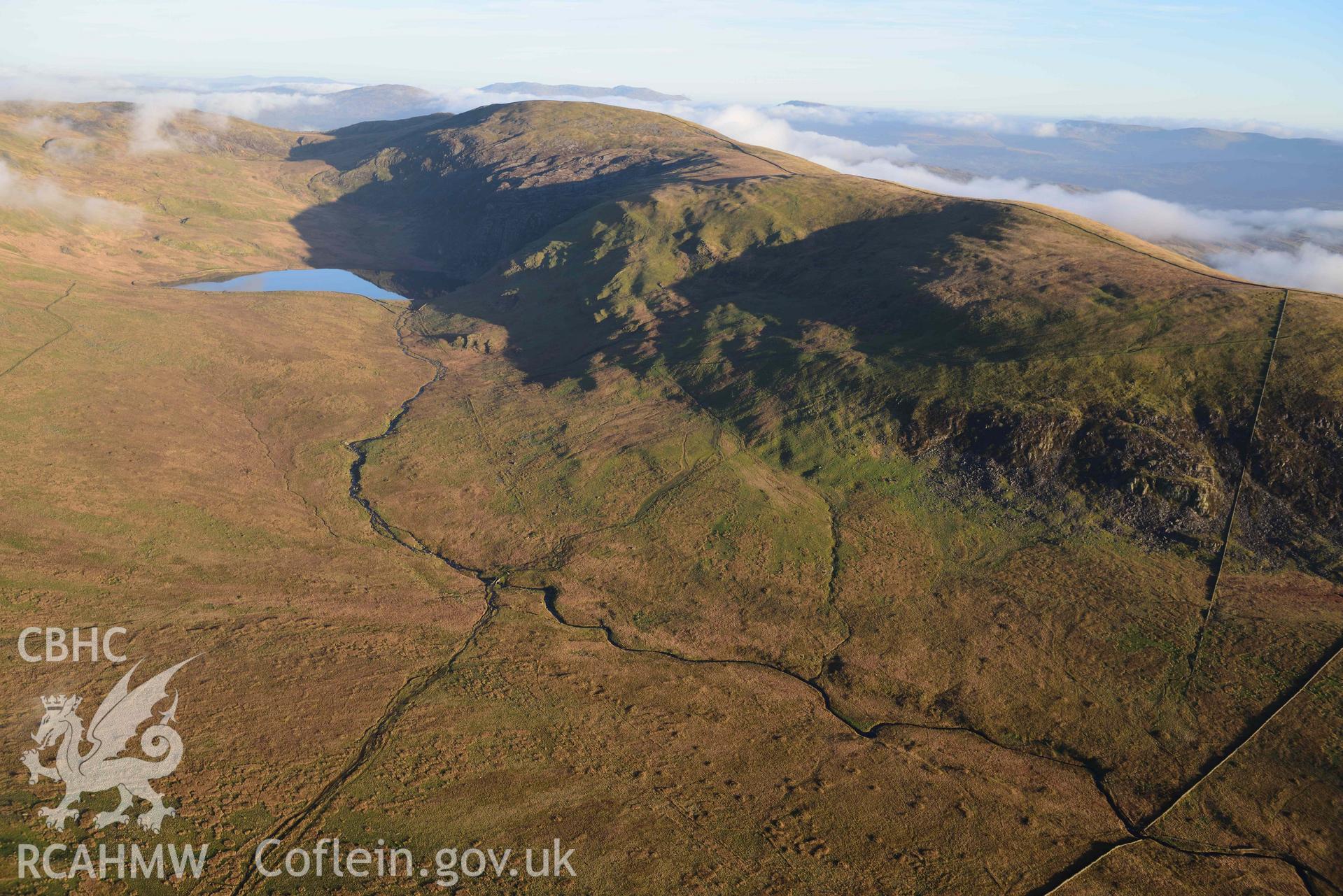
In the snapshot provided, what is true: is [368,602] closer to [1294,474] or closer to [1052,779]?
[1052,779]

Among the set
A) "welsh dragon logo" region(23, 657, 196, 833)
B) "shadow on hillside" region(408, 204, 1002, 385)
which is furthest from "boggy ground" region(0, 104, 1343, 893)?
"welsh dragon logo" region(23, 657, 196, 833)

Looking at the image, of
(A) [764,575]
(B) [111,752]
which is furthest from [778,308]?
(B) [111,752]

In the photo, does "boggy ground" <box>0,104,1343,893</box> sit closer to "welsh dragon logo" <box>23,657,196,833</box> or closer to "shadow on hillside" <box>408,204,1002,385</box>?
"shadow on hillside" <box>408,204,1002,385</box>

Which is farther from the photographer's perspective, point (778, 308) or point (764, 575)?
point (778, 308)

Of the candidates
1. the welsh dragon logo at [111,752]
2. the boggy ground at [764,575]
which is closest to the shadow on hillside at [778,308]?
the boggy ground at [764,575]

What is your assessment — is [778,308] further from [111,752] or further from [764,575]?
[111,752]
